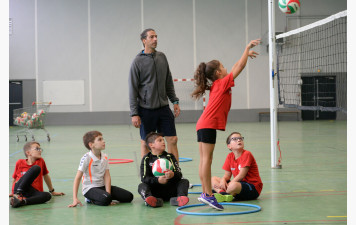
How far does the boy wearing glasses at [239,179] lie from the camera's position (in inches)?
210

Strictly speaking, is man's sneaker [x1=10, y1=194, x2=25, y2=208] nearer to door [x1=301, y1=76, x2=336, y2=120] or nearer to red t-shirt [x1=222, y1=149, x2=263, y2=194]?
red t-shirt [x1=222, y1=149, x2=263, y2=194]

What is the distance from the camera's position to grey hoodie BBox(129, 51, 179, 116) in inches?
243

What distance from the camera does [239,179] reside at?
215 inches

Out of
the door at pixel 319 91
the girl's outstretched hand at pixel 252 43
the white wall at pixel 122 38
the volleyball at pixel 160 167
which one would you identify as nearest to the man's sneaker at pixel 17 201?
the volleyball at pixel 160 167

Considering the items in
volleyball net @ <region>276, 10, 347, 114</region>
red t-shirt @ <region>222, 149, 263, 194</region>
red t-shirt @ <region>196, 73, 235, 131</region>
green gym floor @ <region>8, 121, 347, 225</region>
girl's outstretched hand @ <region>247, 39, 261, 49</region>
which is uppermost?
volleyball net @ <region>276, 10, 347, 114</region>

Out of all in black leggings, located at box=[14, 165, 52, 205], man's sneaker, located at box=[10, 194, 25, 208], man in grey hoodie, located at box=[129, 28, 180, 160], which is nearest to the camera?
man's sneaker, located at box=[10, 194, 25, 208]

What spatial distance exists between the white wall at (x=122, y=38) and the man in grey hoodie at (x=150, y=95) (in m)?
16.9

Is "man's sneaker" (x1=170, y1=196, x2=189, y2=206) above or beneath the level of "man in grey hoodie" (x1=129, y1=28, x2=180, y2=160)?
beneath

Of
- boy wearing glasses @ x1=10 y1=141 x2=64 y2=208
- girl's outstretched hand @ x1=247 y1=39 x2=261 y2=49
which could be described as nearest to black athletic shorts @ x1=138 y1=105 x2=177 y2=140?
boy wearing glasses @ x1=10 y1=141 x2=64 y2=208

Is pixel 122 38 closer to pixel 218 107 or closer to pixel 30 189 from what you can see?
pixel 30 189

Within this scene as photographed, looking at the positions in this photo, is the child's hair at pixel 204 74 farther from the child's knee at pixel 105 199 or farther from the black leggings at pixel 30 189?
the black leggings at pixel 30 189

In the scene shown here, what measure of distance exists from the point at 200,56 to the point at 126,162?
586 inches
